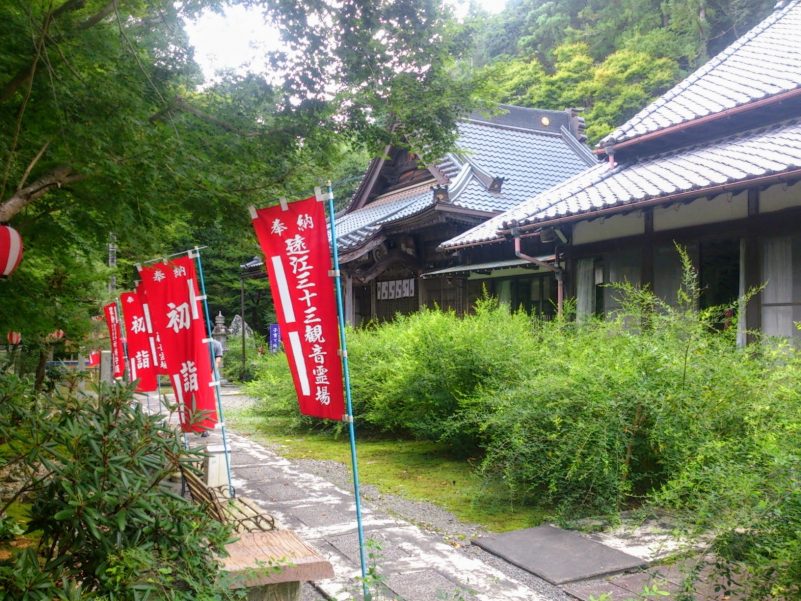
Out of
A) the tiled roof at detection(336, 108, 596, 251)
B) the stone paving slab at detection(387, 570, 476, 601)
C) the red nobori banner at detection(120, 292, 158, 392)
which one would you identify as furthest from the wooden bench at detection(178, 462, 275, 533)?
the tiled roof at detection(336, 108, 596, 251)

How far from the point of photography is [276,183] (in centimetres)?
605

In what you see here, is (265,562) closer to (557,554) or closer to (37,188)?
(557,554)

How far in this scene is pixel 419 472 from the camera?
7.95 metres

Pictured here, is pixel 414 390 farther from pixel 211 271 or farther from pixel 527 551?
pixel 211 271

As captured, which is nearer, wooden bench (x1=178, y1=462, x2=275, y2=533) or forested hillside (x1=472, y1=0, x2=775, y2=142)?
wooden bench (x1=178, y1=462, x2=275, y2=533)

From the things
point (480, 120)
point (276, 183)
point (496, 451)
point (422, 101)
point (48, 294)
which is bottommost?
point (496, 451)

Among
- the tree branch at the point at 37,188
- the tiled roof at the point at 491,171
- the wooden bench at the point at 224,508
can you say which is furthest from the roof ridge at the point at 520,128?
the wooden bench at the point at 224,508

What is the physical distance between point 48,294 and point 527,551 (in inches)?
261

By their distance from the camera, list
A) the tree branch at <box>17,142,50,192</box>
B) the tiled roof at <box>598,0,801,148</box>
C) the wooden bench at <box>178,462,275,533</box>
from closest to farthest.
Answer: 1. the wooden bench at <box>178,462,275,533</box>
2. the tree branch at <box>17,142,50,192</box>
3. the tiled roof at <box>598,0,801,148</box>

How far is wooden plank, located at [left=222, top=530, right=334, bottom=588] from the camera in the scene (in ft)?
11.3

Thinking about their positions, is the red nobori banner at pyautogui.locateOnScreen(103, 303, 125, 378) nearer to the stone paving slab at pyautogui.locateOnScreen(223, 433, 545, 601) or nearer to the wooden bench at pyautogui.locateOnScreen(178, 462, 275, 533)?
the stone paving slab at pyautogui.locateOnScreen(223, 433, 545, 601)

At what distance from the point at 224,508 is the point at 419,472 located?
158 inches

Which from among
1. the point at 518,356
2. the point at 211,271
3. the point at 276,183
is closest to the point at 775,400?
the point at 518,356

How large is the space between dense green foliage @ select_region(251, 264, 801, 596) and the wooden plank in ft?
6.84
